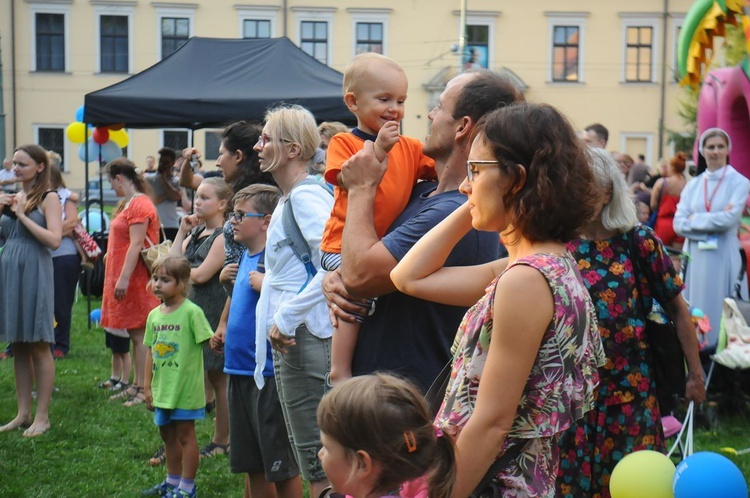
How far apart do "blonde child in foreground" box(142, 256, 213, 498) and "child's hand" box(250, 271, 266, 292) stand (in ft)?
3.59

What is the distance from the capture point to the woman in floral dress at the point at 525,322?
189 centimetres

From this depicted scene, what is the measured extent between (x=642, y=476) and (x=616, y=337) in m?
0.59

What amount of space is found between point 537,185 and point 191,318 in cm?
359

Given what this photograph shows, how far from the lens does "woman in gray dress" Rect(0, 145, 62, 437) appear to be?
21.5ft

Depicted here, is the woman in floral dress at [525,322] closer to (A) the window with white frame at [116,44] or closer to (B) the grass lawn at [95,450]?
(B) the grass lawn at [95,450]

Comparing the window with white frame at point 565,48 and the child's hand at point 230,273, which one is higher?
the window with white frame at point 565,48

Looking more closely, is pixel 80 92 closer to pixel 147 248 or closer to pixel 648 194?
pixel 648 194

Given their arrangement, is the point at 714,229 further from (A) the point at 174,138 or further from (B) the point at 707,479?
(A) the point at 174,138

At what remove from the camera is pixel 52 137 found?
1502 inches

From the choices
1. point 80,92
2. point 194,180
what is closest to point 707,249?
point 194,180

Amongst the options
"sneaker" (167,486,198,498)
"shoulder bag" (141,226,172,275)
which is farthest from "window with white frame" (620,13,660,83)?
"sneaker" (167,486,198,498)

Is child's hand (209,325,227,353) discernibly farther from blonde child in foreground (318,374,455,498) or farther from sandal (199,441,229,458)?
blonde child in foreground (318,374,455,498)

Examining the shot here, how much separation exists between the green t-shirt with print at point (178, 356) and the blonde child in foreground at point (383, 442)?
325cm

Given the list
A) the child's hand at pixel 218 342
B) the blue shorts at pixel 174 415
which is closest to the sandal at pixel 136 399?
the blue shorts at pixel 174 415
